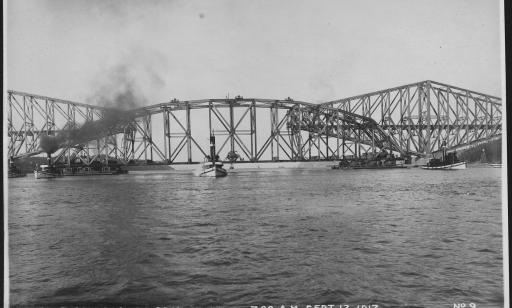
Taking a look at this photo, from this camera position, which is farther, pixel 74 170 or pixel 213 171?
pixel 74 170

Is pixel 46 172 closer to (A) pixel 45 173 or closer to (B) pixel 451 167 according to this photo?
(A) pixel 45 173

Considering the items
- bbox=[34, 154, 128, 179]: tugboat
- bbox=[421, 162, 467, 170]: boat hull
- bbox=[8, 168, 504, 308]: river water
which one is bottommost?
bbox=[8, 168, 504, 308]: river water

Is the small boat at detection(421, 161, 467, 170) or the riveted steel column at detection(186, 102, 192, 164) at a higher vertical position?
the riveted steel column at detection(186, 102, 192, 164)

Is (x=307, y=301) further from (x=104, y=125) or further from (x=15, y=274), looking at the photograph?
(x=104, y=125)

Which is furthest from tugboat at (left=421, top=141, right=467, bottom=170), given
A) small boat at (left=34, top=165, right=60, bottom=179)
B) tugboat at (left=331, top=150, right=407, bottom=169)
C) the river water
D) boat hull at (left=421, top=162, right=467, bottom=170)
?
small boat at (left=34, top=165, right=60, bottom=179)

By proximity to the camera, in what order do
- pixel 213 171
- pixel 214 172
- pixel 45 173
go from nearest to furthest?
pixel 45 173 < pixel 214 172 < pixel 213 171

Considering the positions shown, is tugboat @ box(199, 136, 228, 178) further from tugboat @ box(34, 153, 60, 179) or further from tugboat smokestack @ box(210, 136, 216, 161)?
tugboat @ box(34, 153, 60, 179)

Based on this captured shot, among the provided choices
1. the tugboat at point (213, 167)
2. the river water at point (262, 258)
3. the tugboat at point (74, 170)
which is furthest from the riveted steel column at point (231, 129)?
the river water at point (262, 258)

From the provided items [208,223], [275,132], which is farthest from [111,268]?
[275,132]

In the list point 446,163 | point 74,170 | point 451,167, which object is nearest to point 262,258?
point 74,170

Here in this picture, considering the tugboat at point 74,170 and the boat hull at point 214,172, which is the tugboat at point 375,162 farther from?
the tugboat at point 74,170

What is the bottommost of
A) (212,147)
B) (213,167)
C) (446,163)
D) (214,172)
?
(214,172)

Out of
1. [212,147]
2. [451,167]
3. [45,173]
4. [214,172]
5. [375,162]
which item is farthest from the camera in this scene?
[375,162]
